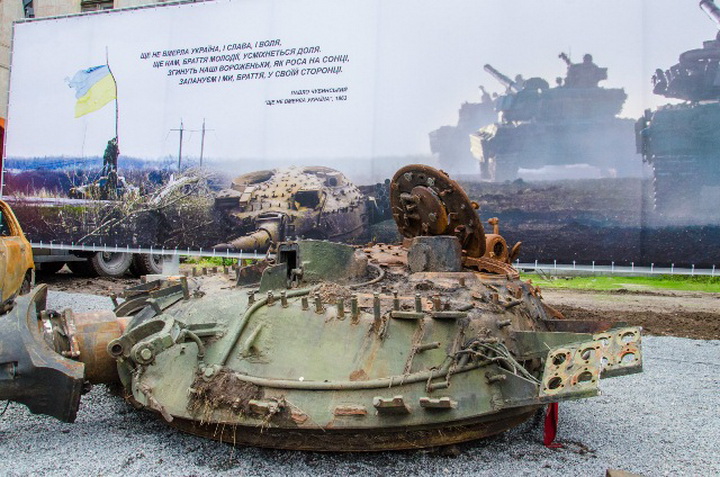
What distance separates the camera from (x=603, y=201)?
980 cm

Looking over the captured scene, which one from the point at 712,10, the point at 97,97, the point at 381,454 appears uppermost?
the point at 712,10

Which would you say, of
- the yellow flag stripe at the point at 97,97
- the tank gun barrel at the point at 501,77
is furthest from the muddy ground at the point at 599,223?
the yellow flag stripe at the point at 97,97

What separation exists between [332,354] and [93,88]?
10.4 meters

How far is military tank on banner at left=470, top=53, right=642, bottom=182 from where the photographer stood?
986 cm

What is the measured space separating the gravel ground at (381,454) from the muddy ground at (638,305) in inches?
162

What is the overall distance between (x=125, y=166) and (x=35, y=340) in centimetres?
838

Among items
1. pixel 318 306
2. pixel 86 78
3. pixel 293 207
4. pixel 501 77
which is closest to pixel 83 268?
pixel 86 78

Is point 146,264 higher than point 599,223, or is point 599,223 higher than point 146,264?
point 599,223

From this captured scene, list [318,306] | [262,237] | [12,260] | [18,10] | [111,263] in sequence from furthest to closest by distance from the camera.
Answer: [18,10] < [111,263] < [262,237] < [12,260] < [318,306]

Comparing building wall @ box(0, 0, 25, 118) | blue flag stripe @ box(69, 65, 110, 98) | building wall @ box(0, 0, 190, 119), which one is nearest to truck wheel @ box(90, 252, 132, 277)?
blue flag stripe @ box(69, 65, 110, 98)

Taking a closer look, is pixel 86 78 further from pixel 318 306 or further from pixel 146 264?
pixel 318 306

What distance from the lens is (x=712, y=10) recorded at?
9.34 m

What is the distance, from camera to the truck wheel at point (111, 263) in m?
15.1

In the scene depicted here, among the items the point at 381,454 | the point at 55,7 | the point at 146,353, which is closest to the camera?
the point at 146,353
